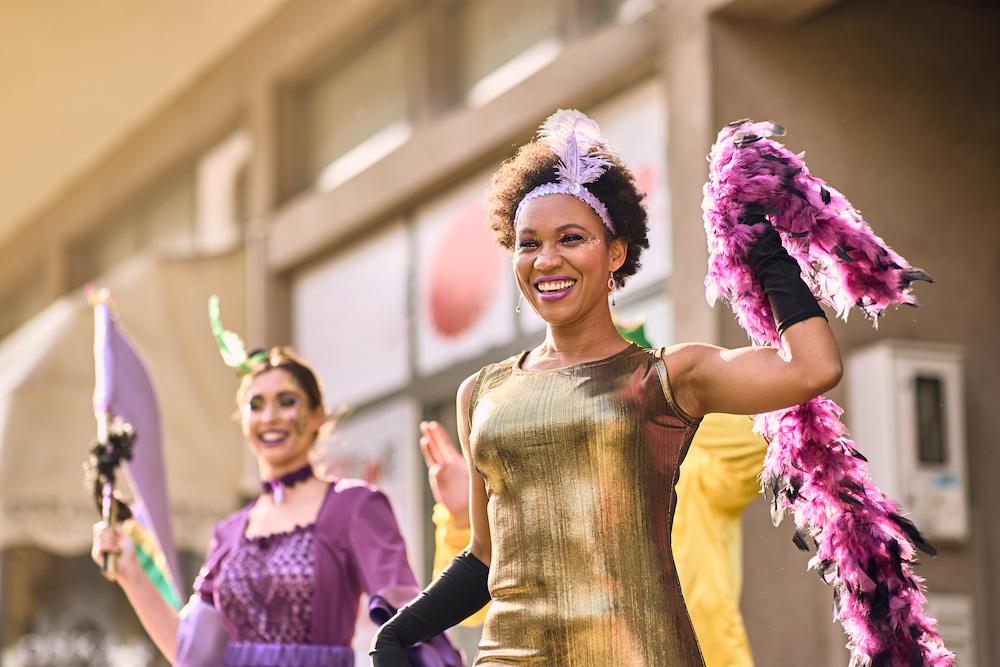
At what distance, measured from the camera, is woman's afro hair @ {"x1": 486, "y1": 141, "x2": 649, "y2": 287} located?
324 centimetres

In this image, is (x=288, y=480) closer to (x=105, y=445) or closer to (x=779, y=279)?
(x=105, y=445)

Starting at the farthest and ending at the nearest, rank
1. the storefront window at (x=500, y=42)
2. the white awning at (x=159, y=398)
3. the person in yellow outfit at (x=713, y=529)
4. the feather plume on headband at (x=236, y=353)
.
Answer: the white awning at (x=159, y=398)
the storefront window at (x=500, y=42)
the feather plume on headband at (x=236, y=353)
the person in yellow outfit at (x=713, y=529)

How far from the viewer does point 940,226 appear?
8.42 meters

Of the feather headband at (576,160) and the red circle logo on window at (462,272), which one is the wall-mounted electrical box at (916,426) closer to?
the red circle logo on window at (462,272)

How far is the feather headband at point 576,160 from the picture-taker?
3.22 m

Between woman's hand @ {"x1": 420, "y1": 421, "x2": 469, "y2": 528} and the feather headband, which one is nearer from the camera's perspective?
the feather headband

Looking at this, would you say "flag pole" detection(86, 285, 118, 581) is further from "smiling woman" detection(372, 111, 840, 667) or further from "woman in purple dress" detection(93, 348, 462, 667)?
"smiling woman" detection(372, 111, 840, 667)

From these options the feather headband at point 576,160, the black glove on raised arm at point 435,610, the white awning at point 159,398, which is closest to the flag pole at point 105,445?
the black glove on raised arm at point 435,610

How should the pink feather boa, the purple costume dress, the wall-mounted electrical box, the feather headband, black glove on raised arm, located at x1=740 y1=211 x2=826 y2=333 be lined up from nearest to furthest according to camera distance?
black glove on raised arm, located at x1=740 y1=211 x2=826 y2=333 < the pink feather boa < the feather headband < the purple costume dress < the wall-mounted electrical box

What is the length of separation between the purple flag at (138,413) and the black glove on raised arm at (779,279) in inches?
126

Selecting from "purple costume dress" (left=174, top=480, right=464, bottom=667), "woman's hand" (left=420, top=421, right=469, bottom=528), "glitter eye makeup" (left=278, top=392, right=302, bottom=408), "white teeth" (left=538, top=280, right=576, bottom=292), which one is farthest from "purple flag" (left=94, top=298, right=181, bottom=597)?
"white teeth" (left=538, top=280, right=576, bottom=292)

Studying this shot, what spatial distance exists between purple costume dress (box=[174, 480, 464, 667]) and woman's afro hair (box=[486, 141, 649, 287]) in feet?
6.53

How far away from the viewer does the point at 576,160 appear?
325 cm

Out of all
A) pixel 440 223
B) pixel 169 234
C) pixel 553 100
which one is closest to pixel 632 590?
pixel 553 100
